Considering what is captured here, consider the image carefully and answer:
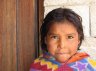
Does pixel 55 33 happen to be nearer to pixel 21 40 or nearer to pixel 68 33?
pixel 68 33

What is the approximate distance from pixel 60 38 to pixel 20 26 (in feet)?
1.76

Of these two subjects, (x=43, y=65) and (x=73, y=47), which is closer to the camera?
(x=73, y=47)

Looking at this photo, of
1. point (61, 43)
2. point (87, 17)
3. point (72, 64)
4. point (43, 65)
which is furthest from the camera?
point (87, 17)

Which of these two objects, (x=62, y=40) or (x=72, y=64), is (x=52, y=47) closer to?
(x=62, y=40)

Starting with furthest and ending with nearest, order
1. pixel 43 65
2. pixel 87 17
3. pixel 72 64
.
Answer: pixel 87 17, pixel 43 65, pixel 72 64

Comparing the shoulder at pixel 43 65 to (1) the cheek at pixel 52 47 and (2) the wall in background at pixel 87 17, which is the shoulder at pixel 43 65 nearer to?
(1) the cheek at pixel 52 47

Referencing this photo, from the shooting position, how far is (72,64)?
2414mm

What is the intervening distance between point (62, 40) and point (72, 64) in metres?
0.20

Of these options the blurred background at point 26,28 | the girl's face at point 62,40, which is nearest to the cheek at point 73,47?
the girl's face at point 62,40

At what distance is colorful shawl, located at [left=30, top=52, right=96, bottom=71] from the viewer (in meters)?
2.40

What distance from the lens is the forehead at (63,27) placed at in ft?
7.67

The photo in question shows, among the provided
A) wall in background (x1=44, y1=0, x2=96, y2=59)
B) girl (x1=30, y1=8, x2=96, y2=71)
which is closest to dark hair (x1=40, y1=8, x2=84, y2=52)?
girl (x1=30, y1=8, x2=96, y2=71)

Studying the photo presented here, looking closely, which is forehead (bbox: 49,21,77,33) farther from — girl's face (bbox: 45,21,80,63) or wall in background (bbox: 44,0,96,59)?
wall in background (bbox: 44,0,96,59)

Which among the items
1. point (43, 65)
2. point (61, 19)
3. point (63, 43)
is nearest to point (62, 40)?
point (63, 43)
